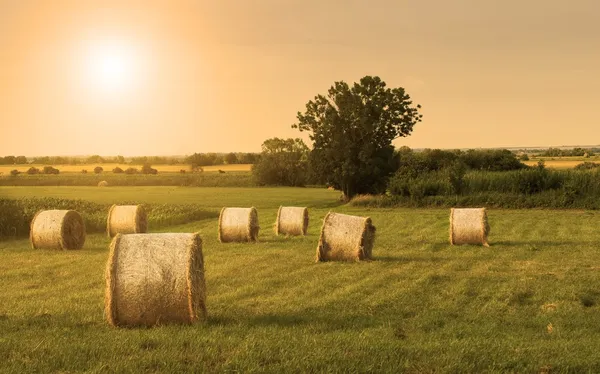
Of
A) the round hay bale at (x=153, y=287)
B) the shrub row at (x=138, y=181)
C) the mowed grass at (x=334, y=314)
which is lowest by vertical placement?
the shrub row at (x=138, y=181)

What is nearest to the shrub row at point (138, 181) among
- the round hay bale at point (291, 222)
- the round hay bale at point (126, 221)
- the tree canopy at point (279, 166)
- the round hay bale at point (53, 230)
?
the tree canopy at point (279, 166)

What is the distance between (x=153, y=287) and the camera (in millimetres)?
11469

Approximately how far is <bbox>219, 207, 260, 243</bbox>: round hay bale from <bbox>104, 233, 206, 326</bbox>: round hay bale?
44.4 feet

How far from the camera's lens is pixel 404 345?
9.98m

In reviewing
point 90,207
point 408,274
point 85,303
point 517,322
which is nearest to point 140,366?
point 85,303

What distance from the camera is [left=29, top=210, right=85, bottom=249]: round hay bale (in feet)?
77.8

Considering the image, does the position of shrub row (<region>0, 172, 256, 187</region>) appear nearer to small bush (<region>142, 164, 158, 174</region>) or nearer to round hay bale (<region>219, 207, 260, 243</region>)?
small bush (<region>142, 164, 158, 174</region>)

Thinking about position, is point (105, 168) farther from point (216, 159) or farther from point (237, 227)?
point (237, 227)

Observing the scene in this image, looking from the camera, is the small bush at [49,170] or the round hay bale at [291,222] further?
the small bush at [49,170]

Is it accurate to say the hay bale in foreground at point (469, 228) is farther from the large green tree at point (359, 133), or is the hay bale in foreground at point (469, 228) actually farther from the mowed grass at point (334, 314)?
the large green tree at point (359, 133)

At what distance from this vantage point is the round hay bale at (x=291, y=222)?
28.5 meters

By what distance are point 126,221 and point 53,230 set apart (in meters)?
4.87

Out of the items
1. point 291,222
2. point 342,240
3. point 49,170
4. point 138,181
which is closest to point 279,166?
point 138,181

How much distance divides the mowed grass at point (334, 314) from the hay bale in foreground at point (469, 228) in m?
0.63
